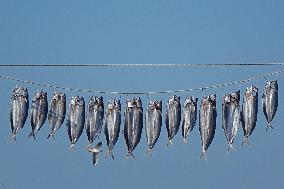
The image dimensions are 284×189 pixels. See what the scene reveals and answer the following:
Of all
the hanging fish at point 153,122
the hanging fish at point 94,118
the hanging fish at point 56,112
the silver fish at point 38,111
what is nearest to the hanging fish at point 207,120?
the hanging fish at point 153,122

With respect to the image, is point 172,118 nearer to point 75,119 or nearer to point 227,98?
point 227,98

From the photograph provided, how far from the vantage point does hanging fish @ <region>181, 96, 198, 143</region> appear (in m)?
9.52

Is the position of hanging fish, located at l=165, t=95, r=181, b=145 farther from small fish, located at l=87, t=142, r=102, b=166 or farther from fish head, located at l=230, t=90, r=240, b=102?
small fish, located at l=87, t=142, r=102, b=166

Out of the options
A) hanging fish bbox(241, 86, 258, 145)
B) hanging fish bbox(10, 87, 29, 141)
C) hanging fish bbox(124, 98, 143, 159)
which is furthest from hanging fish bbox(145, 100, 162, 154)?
hanging fish bbox(10, 87, 29, 141)

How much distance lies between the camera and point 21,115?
970cm

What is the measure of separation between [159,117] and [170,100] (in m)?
0.31

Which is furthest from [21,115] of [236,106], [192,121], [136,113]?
[236,106]

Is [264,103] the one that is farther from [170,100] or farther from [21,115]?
[21,115]

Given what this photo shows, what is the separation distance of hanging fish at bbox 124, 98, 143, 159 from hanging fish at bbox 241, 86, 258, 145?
1569 millimetres

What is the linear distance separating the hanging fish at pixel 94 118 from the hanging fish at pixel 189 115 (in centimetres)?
126

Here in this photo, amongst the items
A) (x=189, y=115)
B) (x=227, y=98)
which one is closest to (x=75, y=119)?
(x=189, y=115)

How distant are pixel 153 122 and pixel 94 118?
90cm

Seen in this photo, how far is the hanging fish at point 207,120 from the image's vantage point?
9484 millimetres

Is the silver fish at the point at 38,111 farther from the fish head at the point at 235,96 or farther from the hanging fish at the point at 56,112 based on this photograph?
the fish head at the point at 235,96
